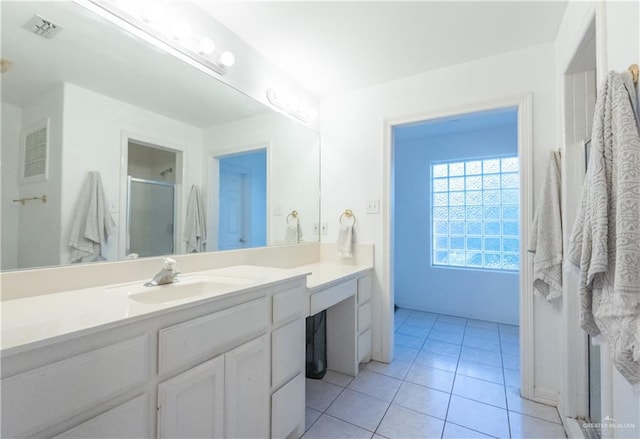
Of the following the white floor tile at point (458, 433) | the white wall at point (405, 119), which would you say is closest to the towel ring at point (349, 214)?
the white wall at point (405, 119)

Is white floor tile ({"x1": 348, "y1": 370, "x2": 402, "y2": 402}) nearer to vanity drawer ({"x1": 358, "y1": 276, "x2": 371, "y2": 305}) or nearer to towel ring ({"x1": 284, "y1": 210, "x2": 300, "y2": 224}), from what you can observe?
vanity drawer ({"x1": 358, "y1": 276, "x2": 371, "y2": 305})

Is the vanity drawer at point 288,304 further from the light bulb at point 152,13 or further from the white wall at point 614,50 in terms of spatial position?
the light bulb at point 152,13

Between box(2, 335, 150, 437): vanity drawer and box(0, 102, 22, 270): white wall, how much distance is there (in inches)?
23.2

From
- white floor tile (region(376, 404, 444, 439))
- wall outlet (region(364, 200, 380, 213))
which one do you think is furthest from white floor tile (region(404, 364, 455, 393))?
wall outlet (region(364, 200, 380, 213))

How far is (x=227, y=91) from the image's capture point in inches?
68.1

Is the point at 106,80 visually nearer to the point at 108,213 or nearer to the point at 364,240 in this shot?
the point at 108,213

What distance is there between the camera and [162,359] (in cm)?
84

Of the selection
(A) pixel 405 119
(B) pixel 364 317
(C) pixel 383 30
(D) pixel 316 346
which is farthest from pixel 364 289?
(C) pixel 383 30

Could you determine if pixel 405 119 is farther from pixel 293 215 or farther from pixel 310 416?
pixel 310 416

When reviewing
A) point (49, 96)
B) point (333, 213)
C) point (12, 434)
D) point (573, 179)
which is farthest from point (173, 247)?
point (573, 179)

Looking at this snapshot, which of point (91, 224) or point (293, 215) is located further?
point (293, 215)

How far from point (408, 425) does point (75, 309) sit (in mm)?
1673

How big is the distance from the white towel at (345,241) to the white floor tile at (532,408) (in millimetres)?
1407

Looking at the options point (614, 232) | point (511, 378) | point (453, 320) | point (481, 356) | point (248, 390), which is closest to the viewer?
point (614, 232)
